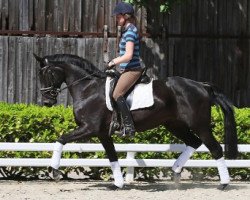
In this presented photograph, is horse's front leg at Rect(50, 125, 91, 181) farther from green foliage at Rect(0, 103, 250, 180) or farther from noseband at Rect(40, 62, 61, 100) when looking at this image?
green foliage at Rect(0, 103, 250, 180)

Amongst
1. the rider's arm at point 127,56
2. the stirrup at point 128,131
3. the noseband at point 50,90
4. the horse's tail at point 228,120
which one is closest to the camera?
the rider's arm at point 127,56

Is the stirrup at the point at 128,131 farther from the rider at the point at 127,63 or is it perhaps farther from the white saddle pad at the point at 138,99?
the white saddle pad at the point at 138,99

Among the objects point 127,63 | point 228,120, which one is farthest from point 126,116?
point 228,120

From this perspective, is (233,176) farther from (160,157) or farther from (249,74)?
(249,74)

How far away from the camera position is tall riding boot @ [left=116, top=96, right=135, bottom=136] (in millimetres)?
10773

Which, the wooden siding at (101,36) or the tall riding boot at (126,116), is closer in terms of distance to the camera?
the tall riding boot at (126,116)

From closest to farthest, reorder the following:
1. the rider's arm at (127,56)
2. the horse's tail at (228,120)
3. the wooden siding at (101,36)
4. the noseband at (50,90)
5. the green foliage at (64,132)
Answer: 1. the rider's arm at (127,56)
2. the noseband at (50,90)
3. the horse's tail at (228,120)
4. the green foliage at (64,132)
5. the wooden siding at (101,36)

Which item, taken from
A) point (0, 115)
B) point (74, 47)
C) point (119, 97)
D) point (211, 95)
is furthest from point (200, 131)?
point (74, 47)

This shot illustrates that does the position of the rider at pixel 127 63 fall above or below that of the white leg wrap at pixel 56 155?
above

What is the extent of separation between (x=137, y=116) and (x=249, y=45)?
26.1ft

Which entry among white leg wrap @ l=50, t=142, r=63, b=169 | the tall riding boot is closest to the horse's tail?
the tall riding boot

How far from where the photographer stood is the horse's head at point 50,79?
1126 cm

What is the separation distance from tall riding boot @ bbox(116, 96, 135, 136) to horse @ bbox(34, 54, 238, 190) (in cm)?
17

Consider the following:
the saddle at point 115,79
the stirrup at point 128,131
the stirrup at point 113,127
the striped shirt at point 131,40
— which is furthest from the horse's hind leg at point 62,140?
the striped shirt at point 131,40
